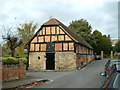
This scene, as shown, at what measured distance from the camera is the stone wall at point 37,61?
28.9m

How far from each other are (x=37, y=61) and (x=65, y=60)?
429 centimetres

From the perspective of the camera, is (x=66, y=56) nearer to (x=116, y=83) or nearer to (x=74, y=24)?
(x=116, y=83)

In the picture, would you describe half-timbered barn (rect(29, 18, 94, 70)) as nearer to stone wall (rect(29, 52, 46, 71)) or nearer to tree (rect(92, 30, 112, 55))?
stone wall (rect(29, 52, 46, 71))

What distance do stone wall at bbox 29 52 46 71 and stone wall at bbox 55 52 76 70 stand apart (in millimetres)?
2023

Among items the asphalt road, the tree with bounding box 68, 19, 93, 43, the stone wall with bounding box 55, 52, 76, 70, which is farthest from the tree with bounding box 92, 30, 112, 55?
the asphalt road

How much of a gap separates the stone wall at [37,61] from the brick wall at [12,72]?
36.2 feet

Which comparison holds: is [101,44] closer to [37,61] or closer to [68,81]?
[37,61]

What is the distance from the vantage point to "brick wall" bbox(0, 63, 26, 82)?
47.6 feet

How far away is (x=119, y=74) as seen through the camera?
5.10m

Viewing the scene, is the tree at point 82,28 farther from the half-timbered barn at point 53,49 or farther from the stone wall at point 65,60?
the stone wall at point 65,60

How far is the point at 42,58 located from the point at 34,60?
4.26 feet

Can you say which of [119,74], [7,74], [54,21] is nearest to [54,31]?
[54,21]

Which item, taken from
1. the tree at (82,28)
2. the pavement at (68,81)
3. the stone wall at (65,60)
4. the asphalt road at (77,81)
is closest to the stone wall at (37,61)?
the stone wall at (65,60)

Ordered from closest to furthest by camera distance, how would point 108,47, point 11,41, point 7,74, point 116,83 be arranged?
point 116,83, point 7,74, point 11,41, point 108,47
